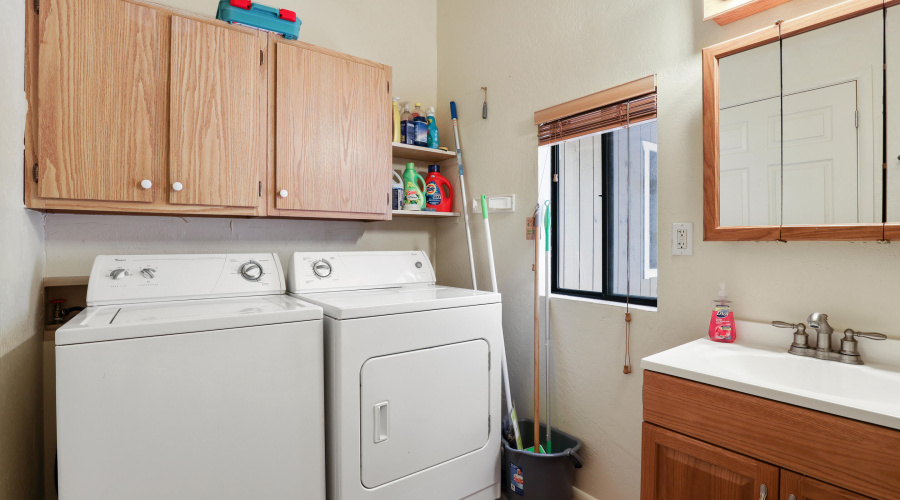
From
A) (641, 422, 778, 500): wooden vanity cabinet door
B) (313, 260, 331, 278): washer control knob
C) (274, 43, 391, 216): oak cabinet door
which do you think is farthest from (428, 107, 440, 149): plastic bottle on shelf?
(641, 422, 778, 500): wooden vanity cabinet door

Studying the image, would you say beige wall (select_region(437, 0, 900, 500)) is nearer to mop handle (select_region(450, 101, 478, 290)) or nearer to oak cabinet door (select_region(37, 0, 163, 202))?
mop handle (select_region(450, 101, 478, 290))

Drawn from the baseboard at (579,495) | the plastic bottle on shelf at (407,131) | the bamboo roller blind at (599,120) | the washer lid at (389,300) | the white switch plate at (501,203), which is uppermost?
the plastic bottle on shelf at (407,131)

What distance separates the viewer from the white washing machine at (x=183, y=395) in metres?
1.19

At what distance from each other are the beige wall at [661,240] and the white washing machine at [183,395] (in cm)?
108

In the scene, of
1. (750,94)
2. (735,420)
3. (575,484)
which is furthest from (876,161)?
(575,484)

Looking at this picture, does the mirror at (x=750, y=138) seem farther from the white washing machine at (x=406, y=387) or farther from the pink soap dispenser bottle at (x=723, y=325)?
the white washing machine at (x=406, y=387)

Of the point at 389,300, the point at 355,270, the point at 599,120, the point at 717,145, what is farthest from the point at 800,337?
the point at 355,270

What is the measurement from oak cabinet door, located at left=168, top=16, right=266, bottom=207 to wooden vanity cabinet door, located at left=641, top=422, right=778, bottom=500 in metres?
1.69

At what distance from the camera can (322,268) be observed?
2.10m

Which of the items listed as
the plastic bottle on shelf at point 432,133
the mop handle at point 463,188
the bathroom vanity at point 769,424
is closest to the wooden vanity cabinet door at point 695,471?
the bathroom vanity at point 769,424

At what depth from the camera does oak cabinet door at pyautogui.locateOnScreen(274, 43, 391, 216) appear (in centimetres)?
190

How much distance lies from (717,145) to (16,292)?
2227 mm

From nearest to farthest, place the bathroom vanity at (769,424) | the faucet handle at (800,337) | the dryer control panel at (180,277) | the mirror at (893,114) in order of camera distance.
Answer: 1. the bathroom vanity at (769,424)
2. the mirror at (893,114)
3. the faucet handle at (800,337)
4. the dryer control panel at (180,277)

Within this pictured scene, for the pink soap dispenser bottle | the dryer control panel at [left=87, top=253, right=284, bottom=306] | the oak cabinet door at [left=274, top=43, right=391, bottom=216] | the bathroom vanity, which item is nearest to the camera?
the bathroom vanity
